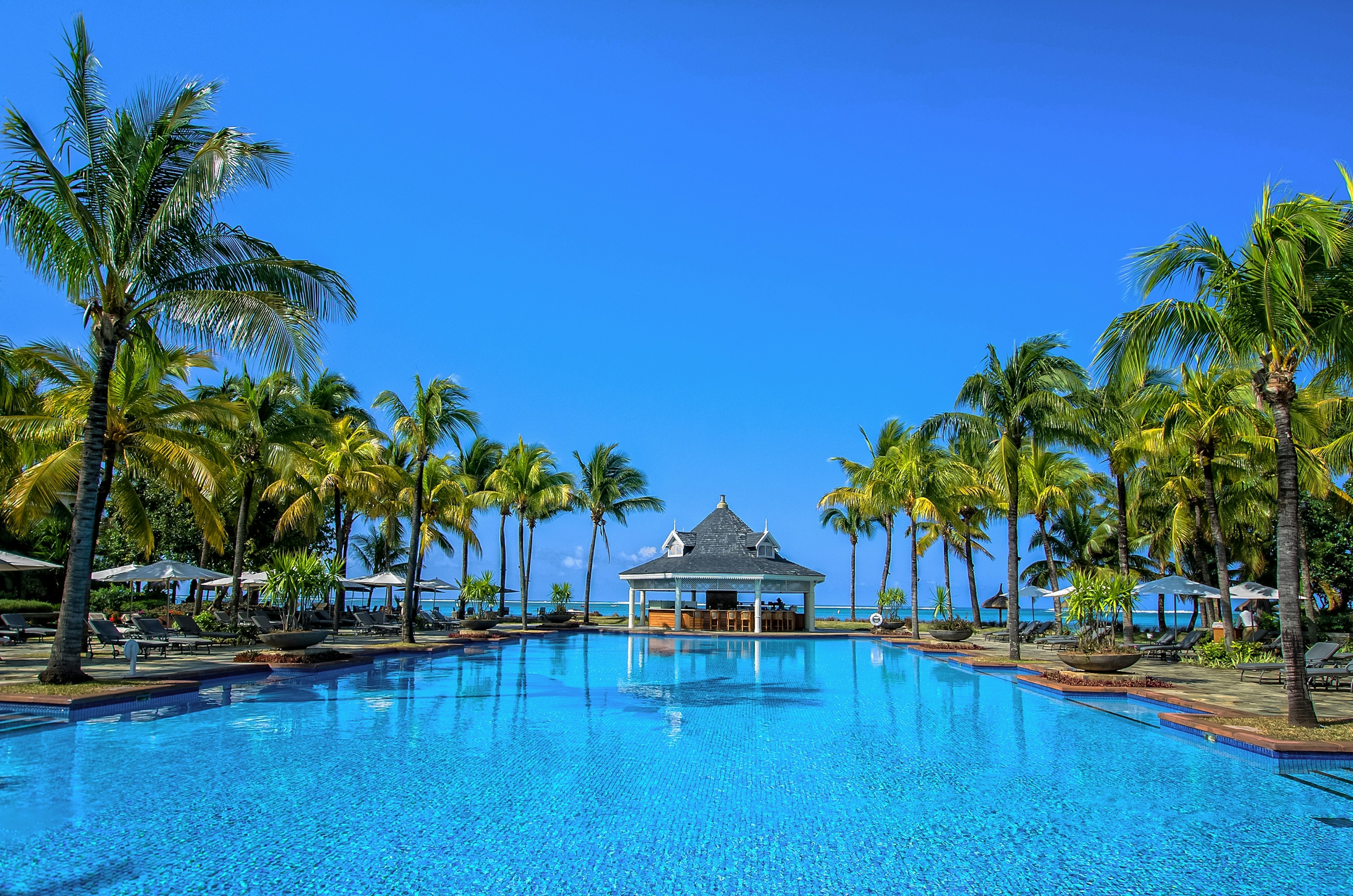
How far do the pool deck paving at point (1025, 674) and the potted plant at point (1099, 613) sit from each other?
42 cm

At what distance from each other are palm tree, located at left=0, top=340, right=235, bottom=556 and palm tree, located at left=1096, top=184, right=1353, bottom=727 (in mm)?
15660

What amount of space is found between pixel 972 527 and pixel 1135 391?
69.1ft

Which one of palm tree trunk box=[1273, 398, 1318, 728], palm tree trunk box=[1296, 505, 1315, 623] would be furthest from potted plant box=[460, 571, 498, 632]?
palm tree trunk box=[1296, 505, 1315, 623]

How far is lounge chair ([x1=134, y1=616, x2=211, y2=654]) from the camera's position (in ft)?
58.1

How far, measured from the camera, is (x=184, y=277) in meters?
12.3

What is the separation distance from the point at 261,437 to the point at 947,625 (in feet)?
80.6

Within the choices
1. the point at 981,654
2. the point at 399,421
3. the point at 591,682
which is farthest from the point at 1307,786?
the point at 399,421

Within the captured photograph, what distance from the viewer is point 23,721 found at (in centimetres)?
993

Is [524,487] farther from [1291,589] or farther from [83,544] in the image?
[1291,589]

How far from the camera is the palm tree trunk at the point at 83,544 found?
11.5 meters

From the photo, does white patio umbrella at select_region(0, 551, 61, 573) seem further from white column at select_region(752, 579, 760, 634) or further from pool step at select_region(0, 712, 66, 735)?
white column at select_region(752, 579, 760, 634)

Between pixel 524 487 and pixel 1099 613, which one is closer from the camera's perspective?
pixel 1099 613

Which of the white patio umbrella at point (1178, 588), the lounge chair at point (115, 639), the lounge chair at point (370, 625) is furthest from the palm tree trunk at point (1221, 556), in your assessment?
the lounge chair at point (370, 625)

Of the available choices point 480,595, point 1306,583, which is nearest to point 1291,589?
point 1306,583
